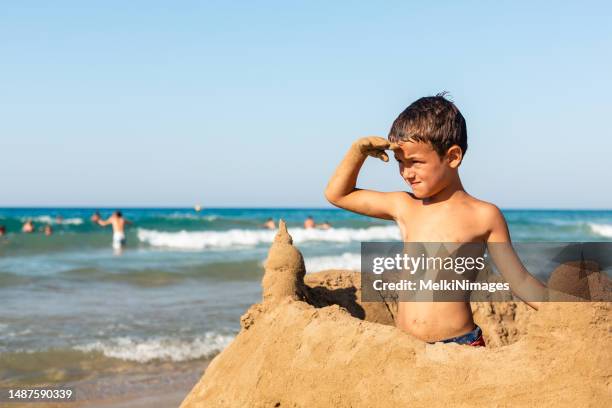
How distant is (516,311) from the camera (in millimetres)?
3914

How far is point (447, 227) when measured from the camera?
272 cm

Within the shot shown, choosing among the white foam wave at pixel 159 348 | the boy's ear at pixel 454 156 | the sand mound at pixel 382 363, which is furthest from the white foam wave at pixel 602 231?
the sand mound at pixel 382 363

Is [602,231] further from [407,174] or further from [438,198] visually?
[407,174]

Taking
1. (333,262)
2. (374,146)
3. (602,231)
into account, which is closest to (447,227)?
(374,146)

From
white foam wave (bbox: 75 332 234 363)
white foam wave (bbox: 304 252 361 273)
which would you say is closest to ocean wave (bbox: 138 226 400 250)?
white foam wave (bbox: 304 252 361 273)

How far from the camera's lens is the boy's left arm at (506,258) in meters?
2.57

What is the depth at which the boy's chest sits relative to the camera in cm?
270

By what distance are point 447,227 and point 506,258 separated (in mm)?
264

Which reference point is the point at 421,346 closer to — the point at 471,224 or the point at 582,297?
the point at 582,297

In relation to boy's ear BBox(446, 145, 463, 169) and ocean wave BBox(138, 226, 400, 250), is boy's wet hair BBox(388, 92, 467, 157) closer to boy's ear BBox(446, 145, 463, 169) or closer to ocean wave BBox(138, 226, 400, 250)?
boy's ear BBox(446, 145, 463, 169)

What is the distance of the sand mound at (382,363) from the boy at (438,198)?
44 cm

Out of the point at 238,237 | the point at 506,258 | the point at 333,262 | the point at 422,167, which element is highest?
the point at 422,167

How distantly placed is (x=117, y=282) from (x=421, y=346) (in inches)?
399

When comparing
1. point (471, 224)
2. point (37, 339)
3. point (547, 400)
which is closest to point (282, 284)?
point (471, 224)
